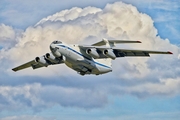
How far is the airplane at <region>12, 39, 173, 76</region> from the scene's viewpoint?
55094 millimetres

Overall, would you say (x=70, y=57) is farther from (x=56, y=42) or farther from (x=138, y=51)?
(x=138, y=51)

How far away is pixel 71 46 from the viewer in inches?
2210

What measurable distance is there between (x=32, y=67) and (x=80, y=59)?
8767 millimetres

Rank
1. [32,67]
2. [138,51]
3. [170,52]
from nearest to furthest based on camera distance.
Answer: [170,52]
[138,51]
[32,67]

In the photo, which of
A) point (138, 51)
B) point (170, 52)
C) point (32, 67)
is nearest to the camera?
point (170, 52)

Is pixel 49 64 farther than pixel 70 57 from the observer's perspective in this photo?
Yes

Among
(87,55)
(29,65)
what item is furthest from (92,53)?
(29,65)

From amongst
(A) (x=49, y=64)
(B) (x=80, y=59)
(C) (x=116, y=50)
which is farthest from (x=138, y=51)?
(A) (x=49, y=64)

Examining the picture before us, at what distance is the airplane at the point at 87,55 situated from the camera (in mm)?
55094

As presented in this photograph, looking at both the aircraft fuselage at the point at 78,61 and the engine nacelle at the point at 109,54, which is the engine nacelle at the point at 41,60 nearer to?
the aircraft fuselage at the point at 78,61

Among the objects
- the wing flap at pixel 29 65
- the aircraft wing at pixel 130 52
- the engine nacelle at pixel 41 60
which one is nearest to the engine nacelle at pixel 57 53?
the engine nacelle at pixel 41 60

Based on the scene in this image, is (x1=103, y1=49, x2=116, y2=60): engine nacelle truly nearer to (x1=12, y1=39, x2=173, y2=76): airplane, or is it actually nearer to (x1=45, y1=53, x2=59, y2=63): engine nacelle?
(x1=12, y1=39, x2=173, y2=76): airplane

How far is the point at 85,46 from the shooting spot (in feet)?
188

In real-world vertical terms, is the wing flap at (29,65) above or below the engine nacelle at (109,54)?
above
